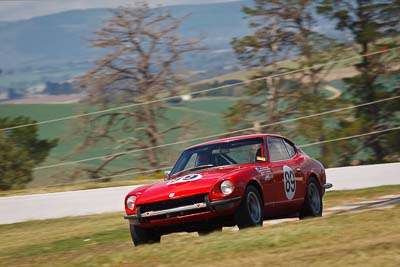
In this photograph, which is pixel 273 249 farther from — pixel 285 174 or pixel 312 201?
pixel 312 201

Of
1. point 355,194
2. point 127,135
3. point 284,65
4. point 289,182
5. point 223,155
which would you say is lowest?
point 127,135

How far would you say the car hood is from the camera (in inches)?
446

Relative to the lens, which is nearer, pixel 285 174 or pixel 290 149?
pixel 285 174

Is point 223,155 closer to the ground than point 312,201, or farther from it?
farther from it

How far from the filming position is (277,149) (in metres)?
13.1

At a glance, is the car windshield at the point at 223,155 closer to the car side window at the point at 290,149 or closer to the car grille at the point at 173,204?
the car side window at the point at 290,149

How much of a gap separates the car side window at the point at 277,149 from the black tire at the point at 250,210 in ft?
3.59

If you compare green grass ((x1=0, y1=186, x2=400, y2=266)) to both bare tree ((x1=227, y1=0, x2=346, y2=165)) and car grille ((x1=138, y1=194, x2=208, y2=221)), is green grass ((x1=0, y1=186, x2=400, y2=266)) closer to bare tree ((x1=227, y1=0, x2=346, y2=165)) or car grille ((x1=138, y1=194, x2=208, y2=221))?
car grille ((x1=138, y1=194, x2=208, y2=221))

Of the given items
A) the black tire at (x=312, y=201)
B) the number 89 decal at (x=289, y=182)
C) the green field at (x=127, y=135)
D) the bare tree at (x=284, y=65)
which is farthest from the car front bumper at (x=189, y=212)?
the bare tree at (x=284, y=65)

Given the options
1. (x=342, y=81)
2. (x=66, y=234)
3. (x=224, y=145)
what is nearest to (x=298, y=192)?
A: (x=224, y=145)

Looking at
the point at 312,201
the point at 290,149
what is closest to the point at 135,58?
the point at 290,149

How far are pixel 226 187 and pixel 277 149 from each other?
2066 mm

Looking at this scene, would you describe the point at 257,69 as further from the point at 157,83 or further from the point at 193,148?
the point at 193,148

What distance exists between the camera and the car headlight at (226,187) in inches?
441
